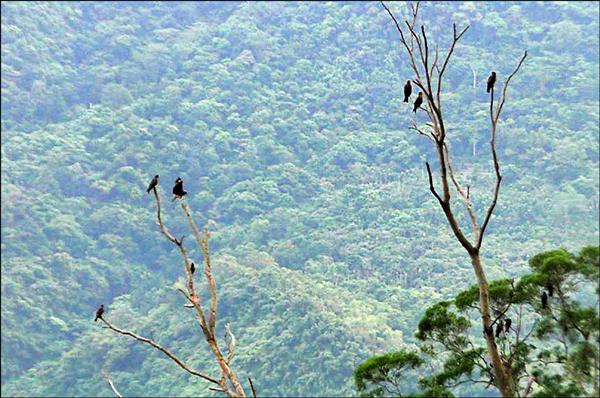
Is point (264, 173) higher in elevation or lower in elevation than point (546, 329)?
higher

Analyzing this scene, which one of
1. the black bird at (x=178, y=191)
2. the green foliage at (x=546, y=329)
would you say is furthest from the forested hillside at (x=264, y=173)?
the black bird at (x=178, y=191)

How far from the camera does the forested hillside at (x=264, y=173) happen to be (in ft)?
102

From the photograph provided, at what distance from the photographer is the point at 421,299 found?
30.6 metres

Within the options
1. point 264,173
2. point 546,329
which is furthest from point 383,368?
point 264,173

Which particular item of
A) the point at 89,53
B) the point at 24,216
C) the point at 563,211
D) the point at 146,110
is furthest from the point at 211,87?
the point at 563,211

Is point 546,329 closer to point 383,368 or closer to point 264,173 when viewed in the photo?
point 383,368

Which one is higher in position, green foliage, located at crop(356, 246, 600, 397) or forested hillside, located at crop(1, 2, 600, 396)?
forested hillside, located at crop(1, 2, 600, 396)

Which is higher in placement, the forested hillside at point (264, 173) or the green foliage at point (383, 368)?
the forested hillside at point (264, 173)

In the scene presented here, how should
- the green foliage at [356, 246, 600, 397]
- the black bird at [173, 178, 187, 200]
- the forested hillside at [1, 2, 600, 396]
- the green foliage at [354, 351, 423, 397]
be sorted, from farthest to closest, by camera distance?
→ 1. the forested hillside at [1, 2, 600, 396]
2. the green foliage at [354, 351, 423, 397]
3. the green foliage at [356, 246, 600, 397]
4. the black bird at [173, 178, 187, 200]

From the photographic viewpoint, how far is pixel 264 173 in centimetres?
4216

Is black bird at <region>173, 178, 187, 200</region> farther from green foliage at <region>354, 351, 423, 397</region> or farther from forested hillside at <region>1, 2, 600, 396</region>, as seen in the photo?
forested hillside at <region>1, 2, 600, 396</region>

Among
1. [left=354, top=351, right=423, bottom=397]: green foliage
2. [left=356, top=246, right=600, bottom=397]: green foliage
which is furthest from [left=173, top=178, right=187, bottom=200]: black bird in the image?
[left=354, top=351, right=423, bottom=397]: green foliage

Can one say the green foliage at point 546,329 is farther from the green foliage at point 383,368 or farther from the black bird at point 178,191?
the black bird at point 178,191

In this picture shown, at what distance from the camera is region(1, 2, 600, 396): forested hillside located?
102 ft
